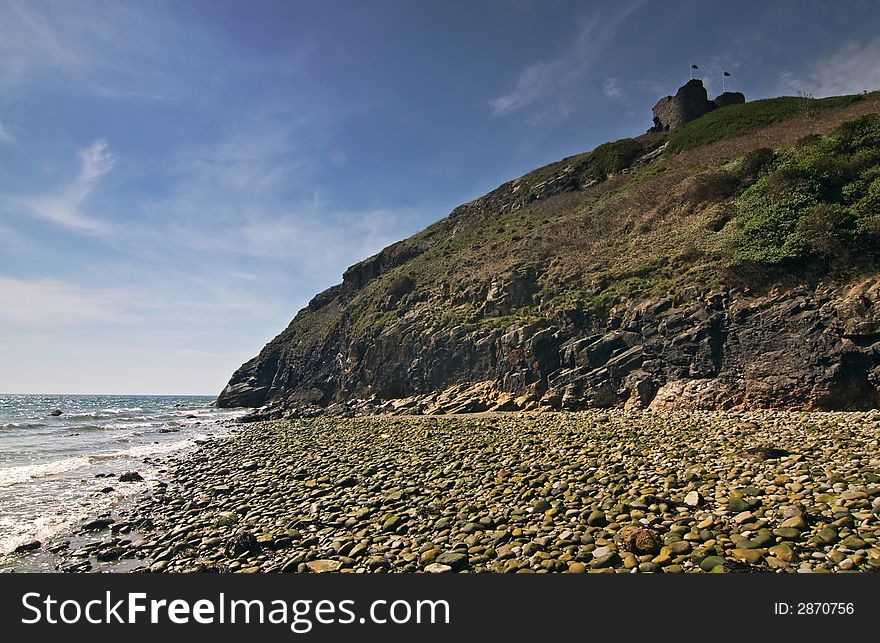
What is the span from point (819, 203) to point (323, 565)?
88.3 ft

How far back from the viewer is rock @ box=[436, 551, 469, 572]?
720 centimetres

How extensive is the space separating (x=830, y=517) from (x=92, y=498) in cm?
1966

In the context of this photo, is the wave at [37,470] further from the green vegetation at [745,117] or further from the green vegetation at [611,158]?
the green vegetation at [745,117]

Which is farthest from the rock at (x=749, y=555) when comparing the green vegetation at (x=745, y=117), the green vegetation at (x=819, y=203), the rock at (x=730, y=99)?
the rock at (x=730, y=99)

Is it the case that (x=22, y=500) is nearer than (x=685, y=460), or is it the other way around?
(x=685, y=460)

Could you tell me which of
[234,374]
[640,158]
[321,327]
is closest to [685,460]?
[640,158]

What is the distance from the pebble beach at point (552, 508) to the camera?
21.6ft

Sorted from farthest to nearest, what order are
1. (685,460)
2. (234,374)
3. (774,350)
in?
(234,374) → (774,350) → (685,460)

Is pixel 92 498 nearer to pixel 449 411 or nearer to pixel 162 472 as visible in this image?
pixel 162 472

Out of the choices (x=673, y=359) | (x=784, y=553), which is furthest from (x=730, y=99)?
(x=784, y=553)

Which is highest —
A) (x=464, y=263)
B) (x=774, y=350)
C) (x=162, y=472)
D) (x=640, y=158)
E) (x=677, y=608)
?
(x=640, y=158)

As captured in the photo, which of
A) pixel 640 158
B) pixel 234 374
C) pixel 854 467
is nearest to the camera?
pixel 854 467

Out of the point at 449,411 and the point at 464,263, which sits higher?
the point at 464,263

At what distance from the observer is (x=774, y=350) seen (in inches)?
716
